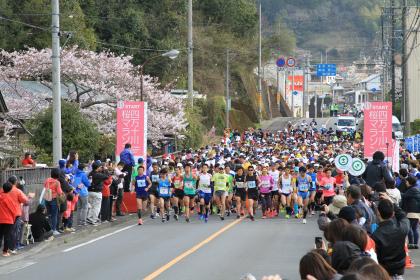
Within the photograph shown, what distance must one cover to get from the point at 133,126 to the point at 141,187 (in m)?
3.28

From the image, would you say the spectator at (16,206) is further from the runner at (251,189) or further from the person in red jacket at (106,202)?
the runner at (251,189)

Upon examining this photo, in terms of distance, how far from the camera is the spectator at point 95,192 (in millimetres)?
23781

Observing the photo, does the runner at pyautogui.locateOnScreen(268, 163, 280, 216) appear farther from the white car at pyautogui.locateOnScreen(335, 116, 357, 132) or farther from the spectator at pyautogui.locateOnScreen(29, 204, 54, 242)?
the white car at pyautogui.locateOnScreen(335, 116, 357, 132)

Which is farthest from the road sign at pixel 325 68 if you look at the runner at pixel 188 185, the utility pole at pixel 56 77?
the utility pole at pixel 56 77

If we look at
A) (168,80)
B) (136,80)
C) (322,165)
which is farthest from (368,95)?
(322,165)

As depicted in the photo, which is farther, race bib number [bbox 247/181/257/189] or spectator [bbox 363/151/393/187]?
race bib number [bbox 247/181/257/189]

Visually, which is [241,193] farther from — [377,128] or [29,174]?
[29,174]

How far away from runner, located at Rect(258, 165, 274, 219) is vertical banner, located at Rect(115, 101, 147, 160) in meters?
3.82

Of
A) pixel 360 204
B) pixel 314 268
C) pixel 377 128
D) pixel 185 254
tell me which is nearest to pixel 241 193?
pixel 377 128

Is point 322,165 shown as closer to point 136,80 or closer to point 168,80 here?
point 136,80

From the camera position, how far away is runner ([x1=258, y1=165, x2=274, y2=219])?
27.5 m

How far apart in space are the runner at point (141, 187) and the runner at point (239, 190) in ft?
8.73

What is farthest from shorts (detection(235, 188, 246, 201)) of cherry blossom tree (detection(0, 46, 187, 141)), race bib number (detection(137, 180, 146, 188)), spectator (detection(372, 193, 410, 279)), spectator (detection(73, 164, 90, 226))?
spectator (detection(372, 193, 410, 279))

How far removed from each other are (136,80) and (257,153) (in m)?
7.14
